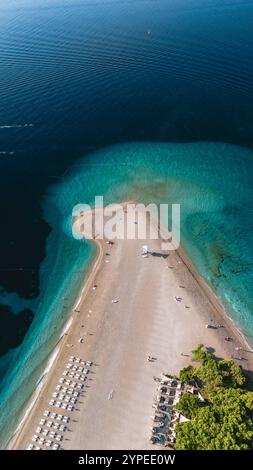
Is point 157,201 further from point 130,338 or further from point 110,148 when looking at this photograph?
point 130,338

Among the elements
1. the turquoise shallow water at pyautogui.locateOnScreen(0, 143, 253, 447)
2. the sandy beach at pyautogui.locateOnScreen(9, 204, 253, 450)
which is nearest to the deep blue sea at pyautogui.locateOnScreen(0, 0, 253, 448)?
the turquoise shallow water at pyautogui.locateOnScreen(0, 143, 253, 447)

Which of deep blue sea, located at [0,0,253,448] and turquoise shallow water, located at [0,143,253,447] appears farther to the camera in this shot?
deep blue sea, located at [0,0,253,448]

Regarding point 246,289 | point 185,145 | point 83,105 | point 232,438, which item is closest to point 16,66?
point 83,105

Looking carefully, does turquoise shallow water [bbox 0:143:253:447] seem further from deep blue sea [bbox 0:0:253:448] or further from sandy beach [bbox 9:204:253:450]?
sandy beach [bbox 9:204:253:450]

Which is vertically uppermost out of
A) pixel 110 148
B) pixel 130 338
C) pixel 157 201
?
pixel 110 148

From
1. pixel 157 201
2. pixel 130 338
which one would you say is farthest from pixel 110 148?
pixel 130 338

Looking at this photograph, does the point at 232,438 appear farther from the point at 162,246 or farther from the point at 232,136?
the point at 232,136
